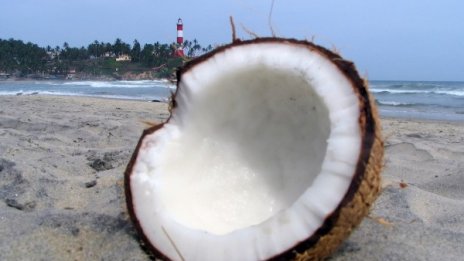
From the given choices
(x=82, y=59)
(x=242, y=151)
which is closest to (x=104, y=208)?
(x=242, y=151)

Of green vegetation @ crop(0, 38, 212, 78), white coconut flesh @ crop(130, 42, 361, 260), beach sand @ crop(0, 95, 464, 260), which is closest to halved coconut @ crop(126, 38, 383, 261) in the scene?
white coconut flesh @ crop(130, 42, 361, 260)

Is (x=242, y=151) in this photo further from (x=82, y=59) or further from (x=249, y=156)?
(x=82, y=59)

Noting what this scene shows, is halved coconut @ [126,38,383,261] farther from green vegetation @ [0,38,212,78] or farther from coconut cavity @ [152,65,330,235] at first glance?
green vegetation @ [0,38,212,78]

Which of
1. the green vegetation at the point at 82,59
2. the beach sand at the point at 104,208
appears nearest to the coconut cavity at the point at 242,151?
the beach sand at the point at 104,208

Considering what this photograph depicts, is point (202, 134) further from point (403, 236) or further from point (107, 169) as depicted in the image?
point (107, 169)

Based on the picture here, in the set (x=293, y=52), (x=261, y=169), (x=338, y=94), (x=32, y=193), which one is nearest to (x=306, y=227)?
(x=338, y=94)

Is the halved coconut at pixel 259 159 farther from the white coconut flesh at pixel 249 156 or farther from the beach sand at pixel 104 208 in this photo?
the beach sand at pixel 104 208
